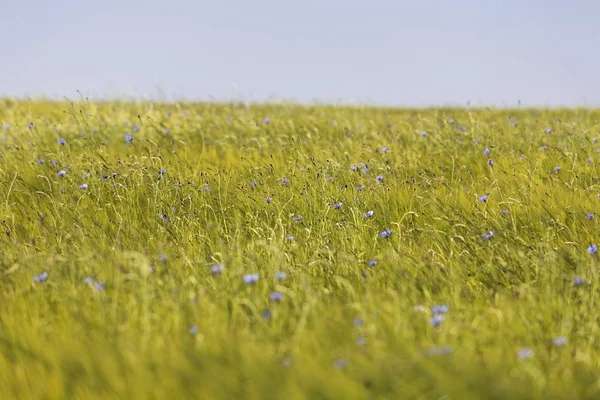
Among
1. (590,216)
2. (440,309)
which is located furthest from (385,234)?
(590,216)

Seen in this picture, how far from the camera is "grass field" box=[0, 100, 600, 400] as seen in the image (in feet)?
6.93

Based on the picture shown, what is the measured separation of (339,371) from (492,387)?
0.47m

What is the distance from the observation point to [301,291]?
301 centimetres

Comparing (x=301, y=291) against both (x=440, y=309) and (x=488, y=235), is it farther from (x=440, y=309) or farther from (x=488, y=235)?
(x=488, y=235)

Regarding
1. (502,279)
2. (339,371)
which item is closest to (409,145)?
(502,279)

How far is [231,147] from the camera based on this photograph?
737 centimetres

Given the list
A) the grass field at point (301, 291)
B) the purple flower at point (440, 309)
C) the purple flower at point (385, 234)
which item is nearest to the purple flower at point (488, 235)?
the grass field at point (301, 291)

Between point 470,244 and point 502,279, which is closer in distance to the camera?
point 502,279

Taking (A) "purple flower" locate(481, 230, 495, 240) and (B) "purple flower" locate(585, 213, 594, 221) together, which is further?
(B) "purple flower" locate(585, 213, 594, 221)

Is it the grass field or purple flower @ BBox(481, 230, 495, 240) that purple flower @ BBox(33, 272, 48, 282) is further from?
purple flower @ BBox(481, 230, 495, 240)

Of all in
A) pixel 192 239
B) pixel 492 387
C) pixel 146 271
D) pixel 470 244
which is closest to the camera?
pixel 492 387

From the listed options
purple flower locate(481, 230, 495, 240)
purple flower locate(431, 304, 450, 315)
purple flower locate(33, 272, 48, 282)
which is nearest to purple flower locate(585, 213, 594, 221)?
purple flower locate(481, 230, 495, 240)

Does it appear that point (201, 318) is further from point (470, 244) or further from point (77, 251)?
point (470, 244)

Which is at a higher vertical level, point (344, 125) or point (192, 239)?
point (344, 125)
